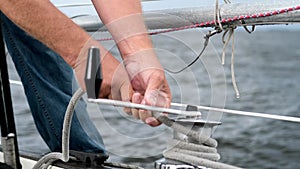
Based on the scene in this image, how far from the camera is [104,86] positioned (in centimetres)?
63

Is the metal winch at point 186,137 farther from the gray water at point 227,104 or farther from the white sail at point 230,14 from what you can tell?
the white sail at point 230,14

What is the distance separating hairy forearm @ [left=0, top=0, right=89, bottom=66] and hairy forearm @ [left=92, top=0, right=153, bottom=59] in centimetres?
4

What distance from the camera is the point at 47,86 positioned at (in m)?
1.17

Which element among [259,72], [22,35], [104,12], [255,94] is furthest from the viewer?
[259,72]

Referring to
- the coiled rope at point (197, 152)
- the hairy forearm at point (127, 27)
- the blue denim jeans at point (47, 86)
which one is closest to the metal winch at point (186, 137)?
the coiled rope at point (197, 152)

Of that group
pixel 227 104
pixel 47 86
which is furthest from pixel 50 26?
pixel 227 104

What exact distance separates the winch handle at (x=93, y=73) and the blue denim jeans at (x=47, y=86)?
537mm

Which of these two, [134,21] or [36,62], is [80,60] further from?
[36,62]

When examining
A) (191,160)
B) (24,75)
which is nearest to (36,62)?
(24,75)

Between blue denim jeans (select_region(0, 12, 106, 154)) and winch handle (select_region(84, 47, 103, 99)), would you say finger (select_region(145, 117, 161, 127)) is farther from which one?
blue denim jeans (select_region(0, 12, 106, 154))

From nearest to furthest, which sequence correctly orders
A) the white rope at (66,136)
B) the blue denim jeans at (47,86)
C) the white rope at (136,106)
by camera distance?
the white rope at (136,106) < the white rope at (66,136) < the blue denim jeans at (47,86)

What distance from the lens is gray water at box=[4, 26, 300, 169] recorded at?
70 centimetres

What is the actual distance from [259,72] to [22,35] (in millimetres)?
8732

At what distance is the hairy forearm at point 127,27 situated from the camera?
2.21ft
